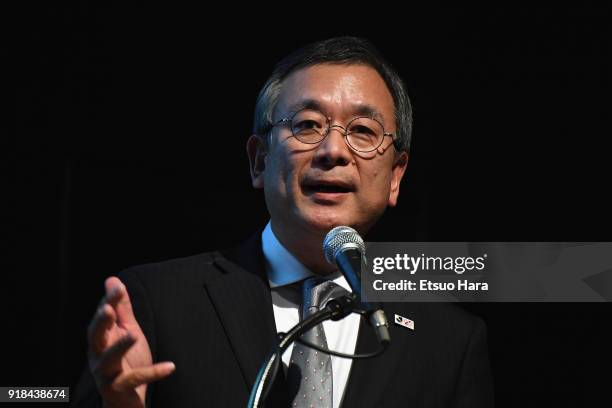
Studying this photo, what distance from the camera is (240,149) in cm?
343

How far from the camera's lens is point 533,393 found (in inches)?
125

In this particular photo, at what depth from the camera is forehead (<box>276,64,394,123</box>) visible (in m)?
2.18

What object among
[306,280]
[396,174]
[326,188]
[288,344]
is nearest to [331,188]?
[326,188]

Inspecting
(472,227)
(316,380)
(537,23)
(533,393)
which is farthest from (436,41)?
(316,380)

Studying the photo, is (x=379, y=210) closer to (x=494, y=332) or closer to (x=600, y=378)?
(x=494, y=332)

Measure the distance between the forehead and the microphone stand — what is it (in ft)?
2.92

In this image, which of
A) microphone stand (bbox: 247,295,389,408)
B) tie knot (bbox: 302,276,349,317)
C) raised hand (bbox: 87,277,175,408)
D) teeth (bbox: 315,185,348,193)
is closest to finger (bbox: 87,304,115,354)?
raised hand (bbox: 87,277,175,408)

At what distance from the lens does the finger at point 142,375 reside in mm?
1408

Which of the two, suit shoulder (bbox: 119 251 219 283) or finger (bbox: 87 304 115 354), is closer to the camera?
finger (bbox: 87 304 115 354)

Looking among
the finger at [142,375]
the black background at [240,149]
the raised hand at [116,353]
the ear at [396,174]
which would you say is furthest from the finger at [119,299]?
the black background at [240,149]

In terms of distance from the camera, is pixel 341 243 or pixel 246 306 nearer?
pixel 341 243

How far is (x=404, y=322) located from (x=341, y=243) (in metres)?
0.74

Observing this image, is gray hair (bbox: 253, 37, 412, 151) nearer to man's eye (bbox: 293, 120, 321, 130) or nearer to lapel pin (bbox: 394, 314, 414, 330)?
man's eye (bbox: 293, 120, 321, 130)

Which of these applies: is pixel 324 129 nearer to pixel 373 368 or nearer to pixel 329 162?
pixel 329 162
